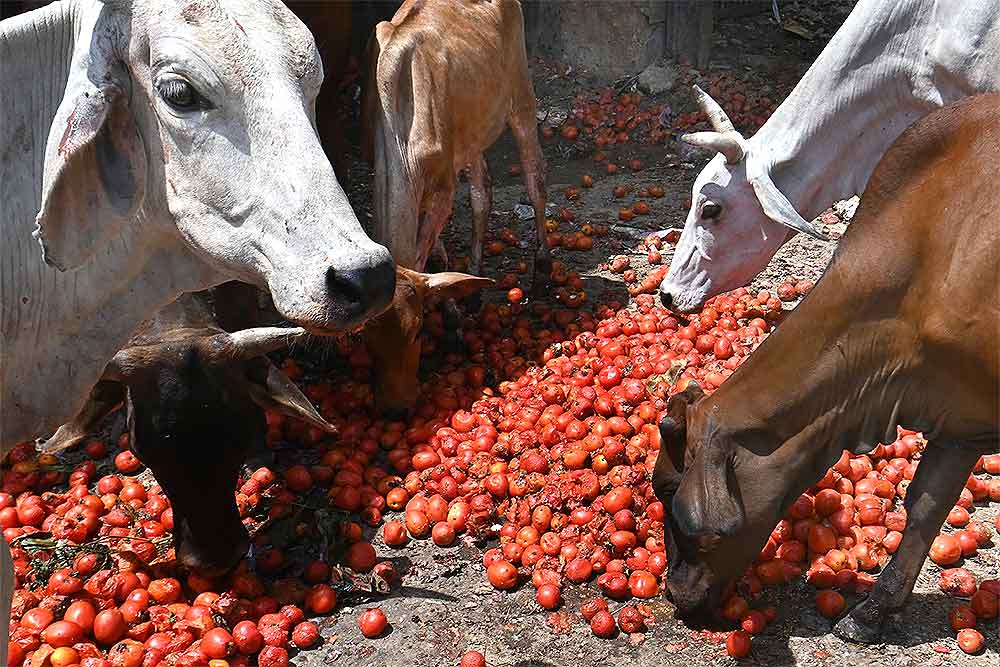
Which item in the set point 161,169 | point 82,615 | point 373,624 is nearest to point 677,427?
point 373,624

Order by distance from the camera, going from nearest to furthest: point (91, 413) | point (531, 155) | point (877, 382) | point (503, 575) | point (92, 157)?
1. point (92, 157)
2. point (877, 382)
3. point (503, 575)
4. point (91, 413)
5. point (531, 155)

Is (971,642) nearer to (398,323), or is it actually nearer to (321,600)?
(321,600)

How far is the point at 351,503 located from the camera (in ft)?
14.6

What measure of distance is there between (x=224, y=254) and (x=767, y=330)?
4.22 metres

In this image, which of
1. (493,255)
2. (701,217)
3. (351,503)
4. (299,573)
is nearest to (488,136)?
(493,255)

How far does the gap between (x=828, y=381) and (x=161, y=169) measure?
225 centimetres

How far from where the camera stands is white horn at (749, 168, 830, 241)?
442 cm

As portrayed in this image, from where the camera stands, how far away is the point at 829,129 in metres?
4.88

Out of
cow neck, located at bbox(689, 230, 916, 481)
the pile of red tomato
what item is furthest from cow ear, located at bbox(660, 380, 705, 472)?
the pile of red tomato

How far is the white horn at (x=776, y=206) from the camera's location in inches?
174

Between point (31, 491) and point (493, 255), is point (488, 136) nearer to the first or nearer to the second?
point (493, 255)

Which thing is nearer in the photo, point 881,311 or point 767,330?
point 881,311

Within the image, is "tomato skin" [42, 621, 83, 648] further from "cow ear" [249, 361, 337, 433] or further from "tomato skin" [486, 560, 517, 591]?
"tomato skin" [486, 560, 517, 591]

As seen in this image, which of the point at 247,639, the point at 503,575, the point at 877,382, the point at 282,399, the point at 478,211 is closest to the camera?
the point at 877,382
